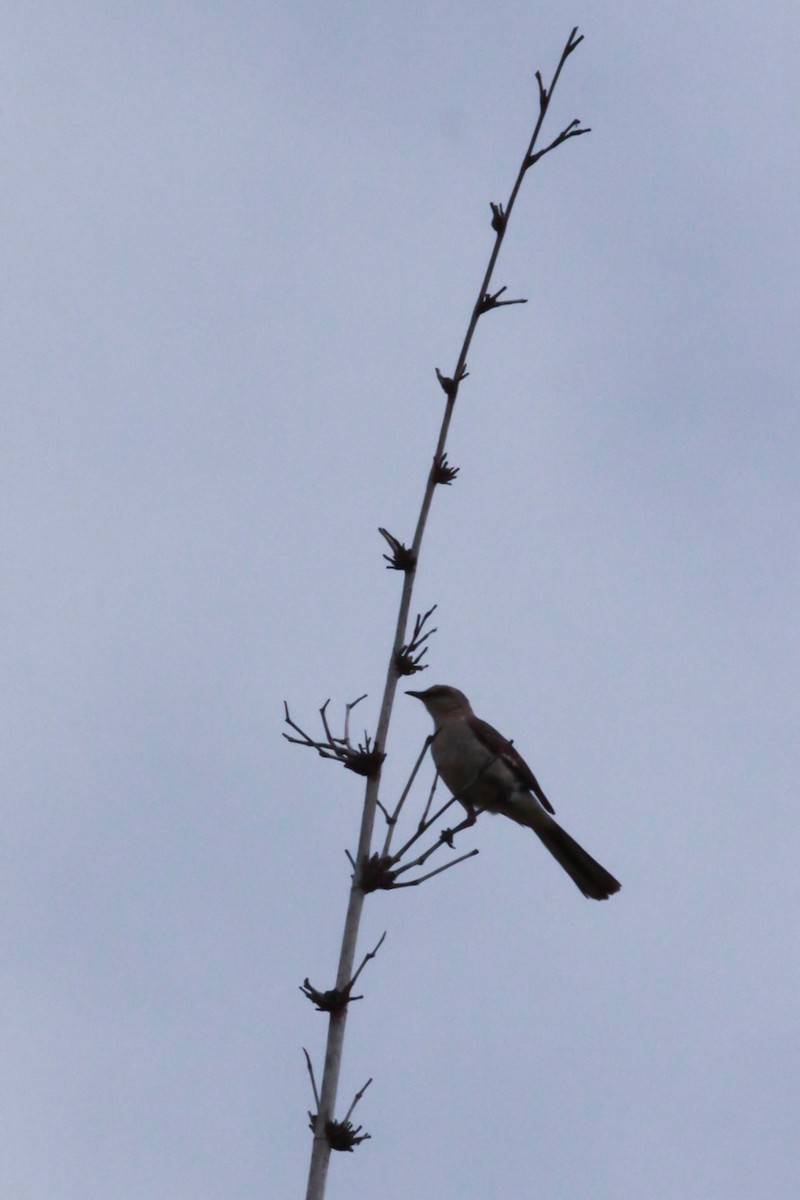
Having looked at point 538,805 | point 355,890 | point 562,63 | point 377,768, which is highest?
point 562,63

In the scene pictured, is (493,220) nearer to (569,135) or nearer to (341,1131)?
(569,135)

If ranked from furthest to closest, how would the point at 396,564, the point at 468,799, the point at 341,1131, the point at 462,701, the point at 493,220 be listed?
the point at 462,701 → the point at 468,799 → the point at 493,220 → the point at 396,564 → the point at 341,1131

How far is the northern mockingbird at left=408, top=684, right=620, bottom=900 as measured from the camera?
803 centimetres

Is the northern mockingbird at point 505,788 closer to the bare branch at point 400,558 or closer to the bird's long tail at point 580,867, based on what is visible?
the bird's long tail at point 580,867

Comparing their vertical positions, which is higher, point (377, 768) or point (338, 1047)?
point (377, 768)

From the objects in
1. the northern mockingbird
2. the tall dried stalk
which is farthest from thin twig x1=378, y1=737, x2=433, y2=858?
the northern mockingbird

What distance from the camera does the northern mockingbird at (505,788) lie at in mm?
8031

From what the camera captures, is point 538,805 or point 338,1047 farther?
point 538,805

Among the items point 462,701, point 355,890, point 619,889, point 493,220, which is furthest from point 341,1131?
point 462,701

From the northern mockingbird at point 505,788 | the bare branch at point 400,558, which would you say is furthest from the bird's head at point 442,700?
the bare branch at point 400,558

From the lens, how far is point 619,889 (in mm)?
8250

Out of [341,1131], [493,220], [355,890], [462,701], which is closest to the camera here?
[341,1131]

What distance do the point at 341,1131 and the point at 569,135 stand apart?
3.68 metres

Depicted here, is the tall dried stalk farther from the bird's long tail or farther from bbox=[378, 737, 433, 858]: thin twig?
the bird's long tail
